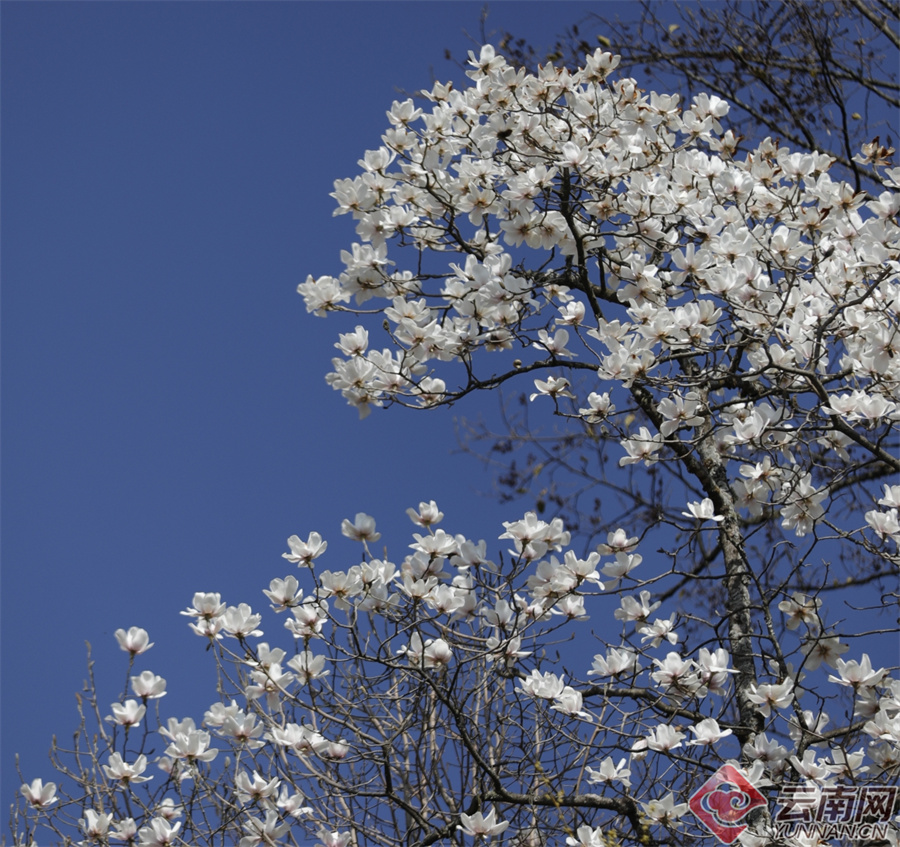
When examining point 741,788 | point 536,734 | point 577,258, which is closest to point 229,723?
point 536,734

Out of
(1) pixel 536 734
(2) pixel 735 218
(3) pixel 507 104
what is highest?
(3) pixel 507 104

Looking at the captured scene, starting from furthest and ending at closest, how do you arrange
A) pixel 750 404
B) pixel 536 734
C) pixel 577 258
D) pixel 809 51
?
pixel 809 51
pixel 750 404
pixel 577 258
pixel 536 734

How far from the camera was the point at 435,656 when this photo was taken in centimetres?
304

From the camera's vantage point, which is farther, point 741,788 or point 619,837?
point 619,837

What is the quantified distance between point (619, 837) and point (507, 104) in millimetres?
2743

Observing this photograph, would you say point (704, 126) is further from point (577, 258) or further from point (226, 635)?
point (226, 635)

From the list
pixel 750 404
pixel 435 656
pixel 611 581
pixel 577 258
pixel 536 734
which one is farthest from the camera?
pixel 750 404

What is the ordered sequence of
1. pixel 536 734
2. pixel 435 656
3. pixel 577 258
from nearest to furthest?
1. pixel 435 656
2. pixel 536 734
3. pixel 577 258

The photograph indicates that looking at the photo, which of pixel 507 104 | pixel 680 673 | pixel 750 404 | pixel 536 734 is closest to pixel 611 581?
pixel 680 673

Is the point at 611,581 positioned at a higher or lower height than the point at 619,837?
higher

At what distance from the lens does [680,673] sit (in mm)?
3199

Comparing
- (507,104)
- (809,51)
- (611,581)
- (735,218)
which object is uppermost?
(809,51)

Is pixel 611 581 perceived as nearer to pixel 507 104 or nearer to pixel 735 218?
pixel 735 218

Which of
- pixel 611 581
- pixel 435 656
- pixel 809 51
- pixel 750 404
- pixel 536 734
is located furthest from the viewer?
pixel 809 51
